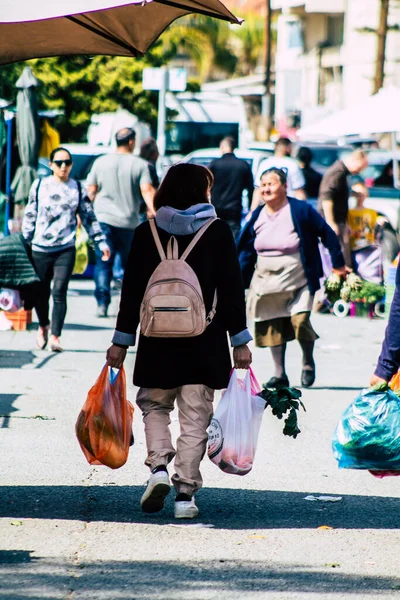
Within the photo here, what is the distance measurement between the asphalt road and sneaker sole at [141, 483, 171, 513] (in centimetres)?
6

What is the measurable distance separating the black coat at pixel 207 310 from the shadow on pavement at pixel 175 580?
1.00 m

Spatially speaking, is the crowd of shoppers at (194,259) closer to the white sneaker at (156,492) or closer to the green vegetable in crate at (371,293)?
the white sneaker at (156,492)

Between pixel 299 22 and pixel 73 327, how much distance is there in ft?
132

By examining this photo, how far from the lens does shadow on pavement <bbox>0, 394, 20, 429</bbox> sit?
830cm

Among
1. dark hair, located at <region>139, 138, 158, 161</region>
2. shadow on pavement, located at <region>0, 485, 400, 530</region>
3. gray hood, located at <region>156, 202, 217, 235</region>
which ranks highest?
dark hair, located at <region>139, 138, 158, 161</region>

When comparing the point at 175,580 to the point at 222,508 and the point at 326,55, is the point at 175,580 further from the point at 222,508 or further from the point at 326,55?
the point at 326,55

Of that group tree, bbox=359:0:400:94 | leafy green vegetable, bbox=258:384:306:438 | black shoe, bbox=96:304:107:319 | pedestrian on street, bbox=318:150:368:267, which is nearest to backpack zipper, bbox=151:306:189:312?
leafy green vegetable, bbox=258:384:306:438

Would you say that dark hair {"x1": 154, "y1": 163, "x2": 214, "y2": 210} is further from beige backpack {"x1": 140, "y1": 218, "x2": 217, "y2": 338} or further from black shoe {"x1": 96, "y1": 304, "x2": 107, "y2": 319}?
black shoe {"x1": 96, "y1": 304, "x2": 107, "y2": 319}

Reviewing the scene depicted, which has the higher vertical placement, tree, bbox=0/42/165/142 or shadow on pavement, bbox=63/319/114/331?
tree, bbox=0/42/165/142

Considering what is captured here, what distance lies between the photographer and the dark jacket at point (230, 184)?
1448 cm

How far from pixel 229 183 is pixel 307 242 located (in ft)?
16.9

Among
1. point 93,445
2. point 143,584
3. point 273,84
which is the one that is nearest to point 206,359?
point 93,445

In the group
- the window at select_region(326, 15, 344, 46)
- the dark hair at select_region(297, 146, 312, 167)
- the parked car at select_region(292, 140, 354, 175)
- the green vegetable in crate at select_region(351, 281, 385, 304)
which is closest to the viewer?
the green vegetable in crate at select_region(351, 281, 385, 304)

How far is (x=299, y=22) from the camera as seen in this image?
169ft
